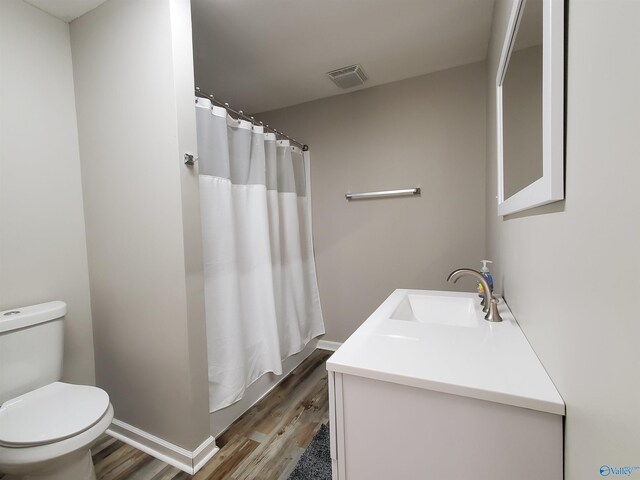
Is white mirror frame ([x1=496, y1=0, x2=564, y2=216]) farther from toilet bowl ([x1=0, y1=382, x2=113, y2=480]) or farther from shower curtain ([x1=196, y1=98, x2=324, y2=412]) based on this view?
toilet bowl ([x1=0, y1=382, x2=113, y2=480])

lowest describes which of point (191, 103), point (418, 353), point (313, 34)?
point (418, 353)

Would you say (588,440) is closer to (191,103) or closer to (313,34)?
(191,103)

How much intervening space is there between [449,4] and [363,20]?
0.46m

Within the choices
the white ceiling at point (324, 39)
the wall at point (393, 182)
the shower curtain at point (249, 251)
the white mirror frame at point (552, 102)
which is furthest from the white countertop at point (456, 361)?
the white ceiling at point (324, 39)

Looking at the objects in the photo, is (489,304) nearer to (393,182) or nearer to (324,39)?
(393,182)

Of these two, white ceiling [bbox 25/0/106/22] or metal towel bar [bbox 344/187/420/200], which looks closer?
white ceiling [bbox 25/0/106/22]

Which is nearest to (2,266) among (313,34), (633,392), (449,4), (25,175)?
(25,175)

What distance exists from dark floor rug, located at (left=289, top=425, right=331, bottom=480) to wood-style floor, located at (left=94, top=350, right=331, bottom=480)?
3 cm

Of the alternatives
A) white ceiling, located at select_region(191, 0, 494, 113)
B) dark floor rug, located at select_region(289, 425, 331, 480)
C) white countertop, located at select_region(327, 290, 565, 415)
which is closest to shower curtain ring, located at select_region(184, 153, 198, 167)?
white ceiling, located at select_region(191, 0, 494, 113)

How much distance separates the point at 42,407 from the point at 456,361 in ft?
5.47

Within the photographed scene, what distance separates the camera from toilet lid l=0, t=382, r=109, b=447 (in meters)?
1.09

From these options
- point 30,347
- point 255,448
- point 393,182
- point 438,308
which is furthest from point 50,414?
point 393,182

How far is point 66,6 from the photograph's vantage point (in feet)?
5.05

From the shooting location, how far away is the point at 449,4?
1.57 m
